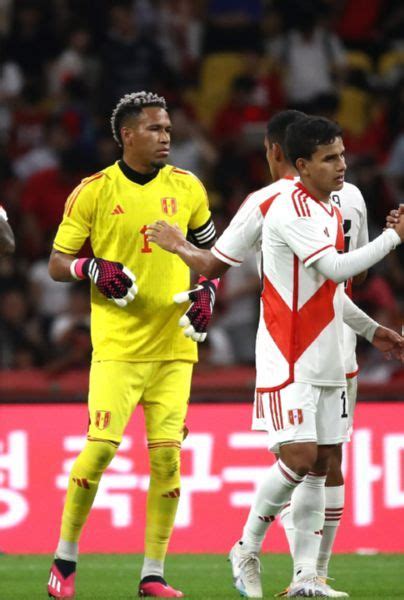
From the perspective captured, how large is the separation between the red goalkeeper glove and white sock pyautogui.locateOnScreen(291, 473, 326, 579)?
1.22 meters

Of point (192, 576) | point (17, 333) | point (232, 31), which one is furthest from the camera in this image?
point (232, 31)

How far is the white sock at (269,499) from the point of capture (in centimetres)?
675

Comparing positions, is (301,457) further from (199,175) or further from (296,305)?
(199,175)

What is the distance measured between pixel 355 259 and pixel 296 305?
0.35 m

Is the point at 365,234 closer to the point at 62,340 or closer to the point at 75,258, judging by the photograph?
the point at 75,258

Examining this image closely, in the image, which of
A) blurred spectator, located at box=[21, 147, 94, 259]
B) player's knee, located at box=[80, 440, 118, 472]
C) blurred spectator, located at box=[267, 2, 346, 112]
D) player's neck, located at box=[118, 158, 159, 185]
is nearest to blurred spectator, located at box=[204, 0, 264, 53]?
blurred spectator, located at box=[267, 2, 346, 112]

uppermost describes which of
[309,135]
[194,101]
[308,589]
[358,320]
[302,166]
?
[194,101]

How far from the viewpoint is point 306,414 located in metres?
6.69

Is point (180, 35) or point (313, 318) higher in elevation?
point (180, 35)

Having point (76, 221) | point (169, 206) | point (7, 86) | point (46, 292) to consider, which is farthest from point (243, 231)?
point (7, 86)

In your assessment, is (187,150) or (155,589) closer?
(155,589)

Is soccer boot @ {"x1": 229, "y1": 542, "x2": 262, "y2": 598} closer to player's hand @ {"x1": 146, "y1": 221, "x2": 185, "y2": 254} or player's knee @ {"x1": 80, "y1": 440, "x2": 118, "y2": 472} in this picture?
player's knee @ {"x1": 80, "y1": 440, "x2": 118, "y2": 472}

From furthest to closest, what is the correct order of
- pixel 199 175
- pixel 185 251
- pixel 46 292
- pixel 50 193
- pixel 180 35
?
pixel 180 35, pixel 199 175, pixel 50 193, pixel 46 292, pixel 185 251

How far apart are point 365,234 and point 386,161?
6.58 meters
